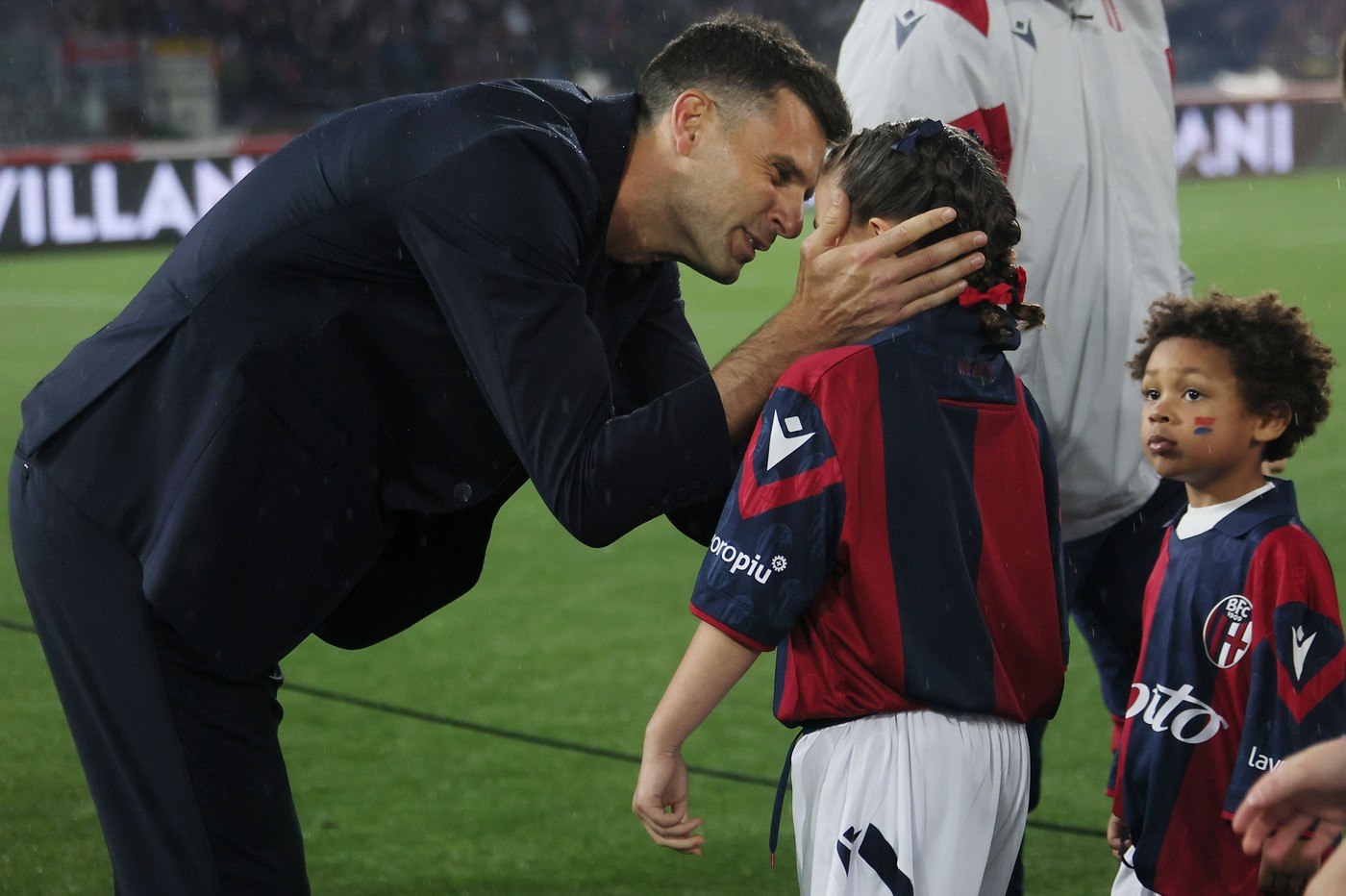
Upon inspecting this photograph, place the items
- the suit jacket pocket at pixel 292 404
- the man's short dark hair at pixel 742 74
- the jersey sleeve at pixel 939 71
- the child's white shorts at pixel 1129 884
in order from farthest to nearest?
the jersey sleeve at pixel 939 71 < the child's white shorts at pixel 1129 884 < the man's short dark hair at pixel 742 74 < the suit jacket pocket at pixel 292 404

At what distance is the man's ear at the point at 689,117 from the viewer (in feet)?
7.83

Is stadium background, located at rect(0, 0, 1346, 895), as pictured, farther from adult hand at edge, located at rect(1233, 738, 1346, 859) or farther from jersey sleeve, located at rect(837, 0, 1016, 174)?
adult hand at edge, located at rect(1233, 738, 1346, 859)

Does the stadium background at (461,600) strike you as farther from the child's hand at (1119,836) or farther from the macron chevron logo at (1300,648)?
the macron chevron logo at (1300,648)

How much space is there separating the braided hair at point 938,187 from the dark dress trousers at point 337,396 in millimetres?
321

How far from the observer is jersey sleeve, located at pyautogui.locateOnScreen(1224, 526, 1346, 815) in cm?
238

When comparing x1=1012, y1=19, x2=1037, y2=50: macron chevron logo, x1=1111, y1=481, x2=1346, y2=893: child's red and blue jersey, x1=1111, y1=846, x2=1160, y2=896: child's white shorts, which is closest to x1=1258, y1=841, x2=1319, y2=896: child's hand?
x1=1111, y1=481, x2=1346, y2=893: child's red and blue jersey

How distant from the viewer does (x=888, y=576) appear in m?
2.04

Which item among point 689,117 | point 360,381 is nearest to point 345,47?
point 689,117

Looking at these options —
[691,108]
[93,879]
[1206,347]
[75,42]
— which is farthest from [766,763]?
[75,42]

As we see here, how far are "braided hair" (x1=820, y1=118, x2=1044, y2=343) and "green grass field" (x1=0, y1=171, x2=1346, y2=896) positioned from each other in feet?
3.59

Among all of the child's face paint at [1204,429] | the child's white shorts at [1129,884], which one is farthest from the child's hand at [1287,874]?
the child's face paint at [1204,429]

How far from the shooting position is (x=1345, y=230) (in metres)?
14.6

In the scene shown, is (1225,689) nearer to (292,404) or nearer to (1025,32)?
(1025,32)

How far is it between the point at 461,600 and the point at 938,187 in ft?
13.0
